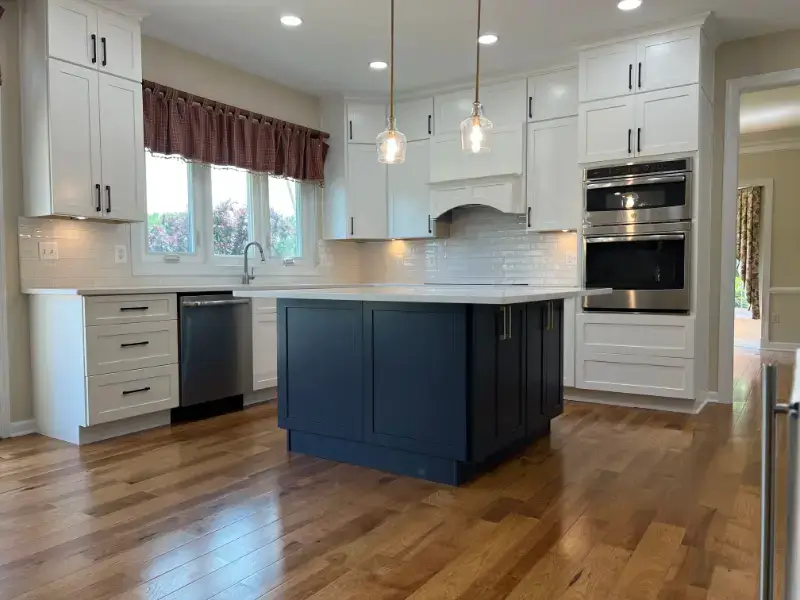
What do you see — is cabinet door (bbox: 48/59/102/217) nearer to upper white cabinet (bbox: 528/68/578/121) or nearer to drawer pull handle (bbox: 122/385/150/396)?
drawer pull handle (bbox: 122/385/150/396)

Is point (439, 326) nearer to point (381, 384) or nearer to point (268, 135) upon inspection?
point (381, 384)

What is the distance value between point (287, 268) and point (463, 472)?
3113mm

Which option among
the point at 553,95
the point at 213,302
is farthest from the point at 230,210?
the point at 553,95

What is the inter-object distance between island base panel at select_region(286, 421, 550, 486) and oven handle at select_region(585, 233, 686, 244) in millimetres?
1734

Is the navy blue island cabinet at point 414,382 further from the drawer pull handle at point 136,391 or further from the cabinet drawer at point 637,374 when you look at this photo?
the cabinet drawer at point 637,374

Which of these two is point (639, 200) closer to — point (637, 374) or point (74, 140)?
point (637, 374)

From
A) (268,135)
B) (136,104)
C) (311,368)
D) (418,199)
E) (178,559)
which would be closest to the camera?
(178,559)

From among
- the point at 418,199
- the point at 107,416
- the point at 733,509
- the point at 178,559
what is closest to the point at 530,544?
the point at 733,509

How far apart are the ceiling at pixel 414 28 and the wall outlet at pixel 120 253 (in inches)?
58.1

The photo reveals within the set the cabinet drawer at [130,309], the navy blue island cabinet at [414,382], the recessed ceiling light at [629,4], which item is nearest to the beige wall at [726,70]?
the recessed ceiling light at [629,4]

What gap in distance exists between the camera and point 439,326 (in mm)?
2729

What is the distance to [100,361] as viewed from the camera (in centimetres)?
345

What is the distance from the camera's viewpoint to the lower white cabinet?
14.4 feet

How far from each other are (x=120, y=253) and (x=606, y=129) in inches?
137
